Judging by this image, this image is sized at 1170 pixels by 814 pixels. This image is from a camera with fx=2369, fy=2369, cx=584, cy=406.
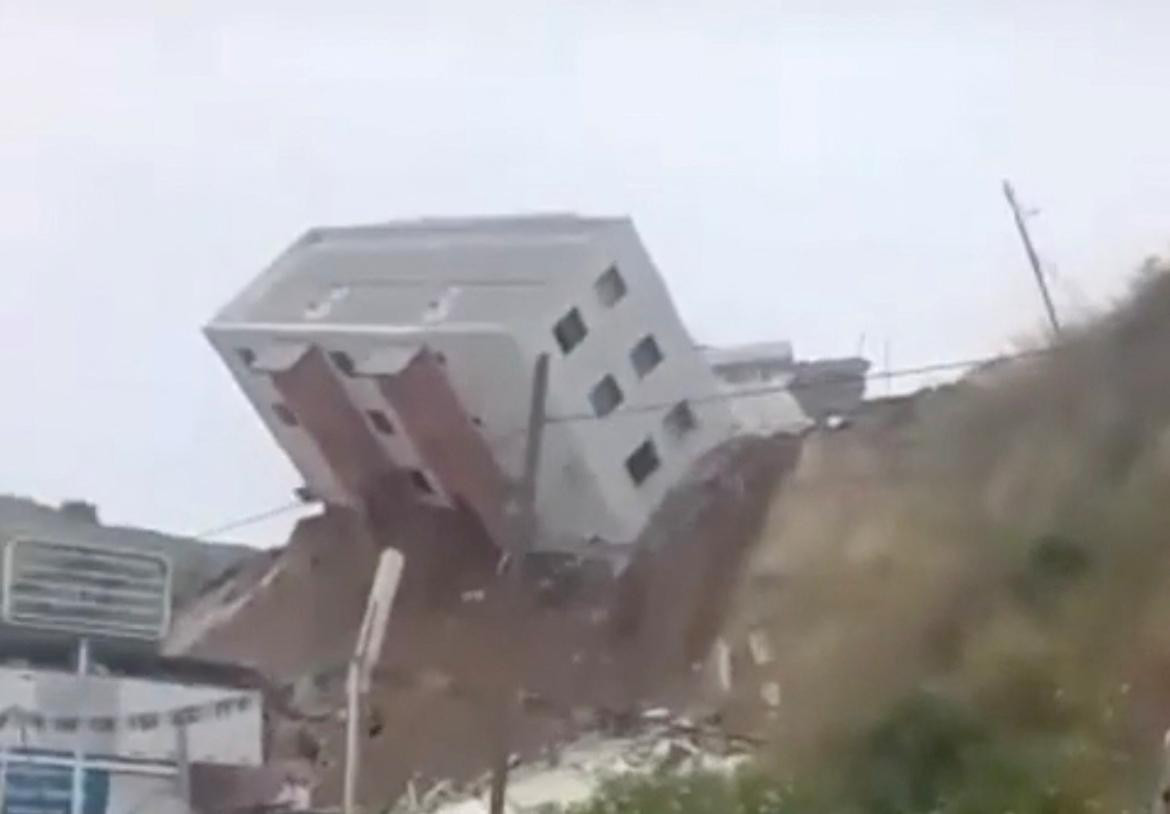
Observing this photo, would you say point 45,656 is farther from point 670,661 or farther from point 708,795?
point 708,795

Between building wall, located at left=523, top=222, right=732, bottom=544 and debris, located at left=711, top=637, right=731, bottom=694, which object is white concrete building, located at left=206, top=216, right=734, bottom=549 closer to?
building wall, located at left=523, top=222, right=732, bottom=544

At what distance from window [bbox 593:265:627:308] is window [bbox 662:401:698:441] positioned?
24 centimetres

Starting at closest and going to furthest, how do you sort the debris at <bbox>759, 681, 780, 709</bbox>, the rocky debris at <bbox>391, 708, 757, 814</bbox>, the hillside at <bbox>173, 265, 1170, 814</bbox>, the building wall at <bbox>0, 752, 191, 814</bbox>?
the hillside at <bbox>173, 265, 1170, 814</bbox>
the rocky debris at <bbox>391, 708, 757, 814</bbox>
the debris at <bbox>759, 681, 780, 709</bbox>
the building wall at <bbox>0, 752, 191, 814</bbox>

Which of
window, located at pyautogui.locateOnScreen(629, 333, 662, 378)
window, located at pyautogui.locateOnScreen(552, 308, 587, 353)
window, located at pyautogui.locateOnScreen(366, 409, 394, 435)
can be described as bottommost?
window, located at pyautogui.locateOnScreen(366, 409, 394, 435)

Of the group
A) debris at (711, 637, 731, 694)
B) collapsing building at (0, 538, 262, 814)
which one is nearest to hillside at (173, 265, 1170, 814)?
debris at (711, 637, 731, 694)

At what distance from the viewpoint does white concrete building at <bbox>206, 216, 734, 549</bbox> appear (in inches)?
146

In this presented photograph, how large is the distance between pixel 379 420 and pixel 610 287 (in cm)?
43

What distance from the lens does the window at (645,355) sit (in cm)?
393

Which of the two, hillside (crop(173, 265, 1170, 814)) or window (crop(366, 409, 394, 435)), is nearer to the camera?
hillside (crop(173, 265, 1170, 814))

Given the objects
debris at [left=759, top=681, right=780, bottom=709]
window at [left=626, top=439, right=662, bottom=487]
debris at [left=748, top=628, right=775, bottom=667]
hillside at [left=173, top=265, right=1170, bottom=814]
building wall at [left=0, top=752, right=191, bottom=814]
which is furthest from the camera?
window at [left=626, top=439, right=662, bottom=487]

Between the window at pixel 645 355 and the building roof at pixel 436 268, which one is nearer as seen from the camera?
the building roof at pixel 436 268

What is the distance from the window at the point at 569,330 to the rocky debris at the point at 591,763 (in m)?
0.61

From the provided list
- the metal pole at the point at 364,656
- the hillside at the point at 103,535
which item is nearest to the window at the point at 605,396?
the metal pole at the point at 364,656

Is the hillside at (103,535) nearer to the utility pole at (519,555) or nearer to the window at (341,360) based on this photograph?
the window at (341,360)
